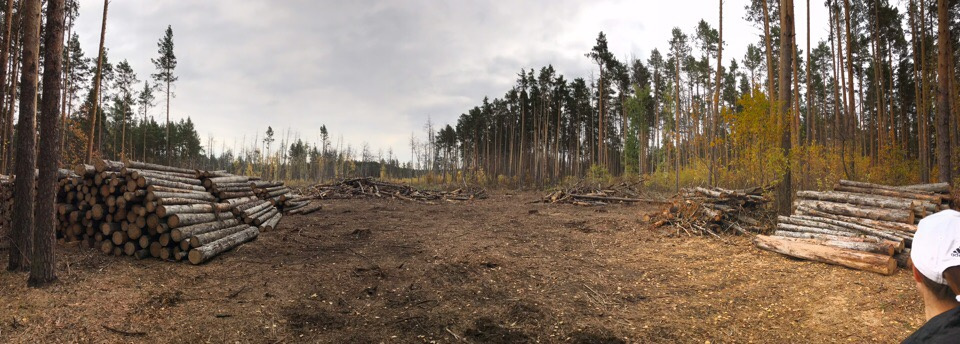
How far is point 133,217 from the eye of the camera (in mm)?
7008

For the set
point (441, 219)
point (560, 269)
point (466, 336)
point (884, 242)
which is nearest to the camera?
point (466, 336)

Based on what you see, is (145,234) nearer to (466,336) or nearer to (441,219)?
(466,336)

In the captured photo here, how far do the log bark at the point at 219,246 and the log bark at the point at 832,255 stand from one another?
10546 millimetres

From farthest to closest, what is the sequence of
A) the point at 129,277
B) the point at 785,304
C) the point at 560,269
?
1. the point at 560,269
2. the point at 129,277
3. the point at 785,304

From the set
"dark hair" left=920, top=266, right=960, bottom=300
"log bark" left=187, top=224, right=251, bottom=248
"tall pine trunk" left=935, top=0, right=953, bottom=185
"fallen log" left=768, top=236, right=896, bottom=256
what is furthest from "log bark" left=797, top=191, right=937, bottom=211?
"log bark" left=187, top=224, right=251, bottom=248

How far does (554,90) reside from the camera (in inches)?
1475

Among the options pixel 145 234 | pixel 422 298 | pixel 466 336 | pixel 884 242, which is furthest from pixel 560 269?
pixel 145 234

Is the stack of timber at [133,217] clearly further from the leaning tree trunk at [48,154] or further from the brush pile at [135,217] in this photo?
the leaning tree trunk at [48,154]

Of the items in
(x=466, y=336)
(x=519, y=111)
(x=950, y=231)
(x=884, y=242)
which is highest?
(x=519, y=111)

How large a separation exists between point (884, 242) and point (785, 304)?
291 cm

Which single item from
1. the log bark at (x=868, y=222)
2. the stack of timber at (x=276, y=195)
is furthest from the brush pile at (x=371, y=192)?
the log bark at (x=868, y=222)

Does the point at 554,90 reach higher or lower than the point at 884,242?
higher

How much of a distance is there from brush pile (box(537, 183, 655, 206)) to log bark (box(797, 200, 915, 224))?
949 centimetres

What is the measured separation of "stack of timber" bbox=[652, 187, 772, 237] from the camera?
34.0 ft
